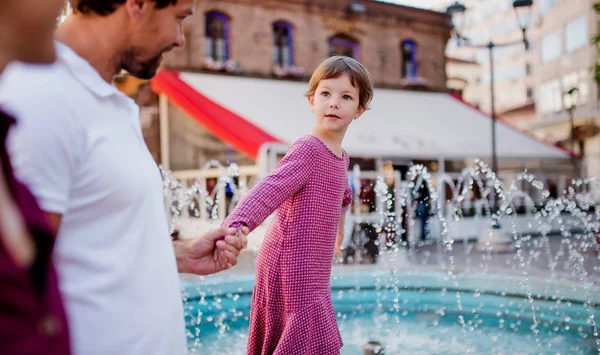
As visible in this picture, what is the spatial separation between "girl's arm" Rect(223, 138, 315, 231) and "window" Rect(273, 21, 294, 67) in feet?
36.0

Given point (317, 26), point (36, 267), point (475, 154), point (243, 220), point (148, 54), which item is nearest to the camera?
point (36, 267)

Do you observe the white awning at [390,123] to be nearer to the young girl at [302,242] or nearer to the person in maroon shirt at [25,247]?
the young girl at [302,242]

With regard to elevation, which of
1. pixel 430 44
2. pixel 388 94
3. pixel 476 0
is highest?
pixel 476 0

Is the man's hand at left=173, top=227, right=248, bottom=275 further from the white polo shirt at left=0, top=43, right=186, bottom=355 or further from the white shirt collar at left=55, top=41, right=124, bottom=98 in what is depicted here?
the white shirt collar at left=55, top=41, right=124, bottom=98

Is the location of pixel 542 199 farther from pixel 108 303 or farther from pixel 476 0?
pixel 476 0

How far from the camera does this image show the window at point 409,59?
1454 centimetres

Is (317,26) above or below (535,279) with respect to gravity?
above

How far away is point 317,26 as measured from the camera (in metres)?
12.9

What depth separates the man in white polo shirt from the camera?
799 mm

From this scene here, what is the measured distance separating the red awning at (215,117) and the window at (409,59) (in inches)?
257

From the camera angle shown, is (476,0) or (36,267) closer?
(36,267)

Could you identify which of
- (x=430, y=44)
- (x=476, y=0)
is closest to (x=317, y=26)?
(x=430, y=44)

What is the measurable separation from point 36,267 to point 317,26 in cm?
1299

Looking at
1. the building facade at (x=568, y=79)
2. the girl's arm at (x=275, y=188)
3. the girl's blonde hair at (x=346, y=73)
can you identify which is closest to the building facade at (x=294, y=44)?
the building facade at (x=568, y=79)
